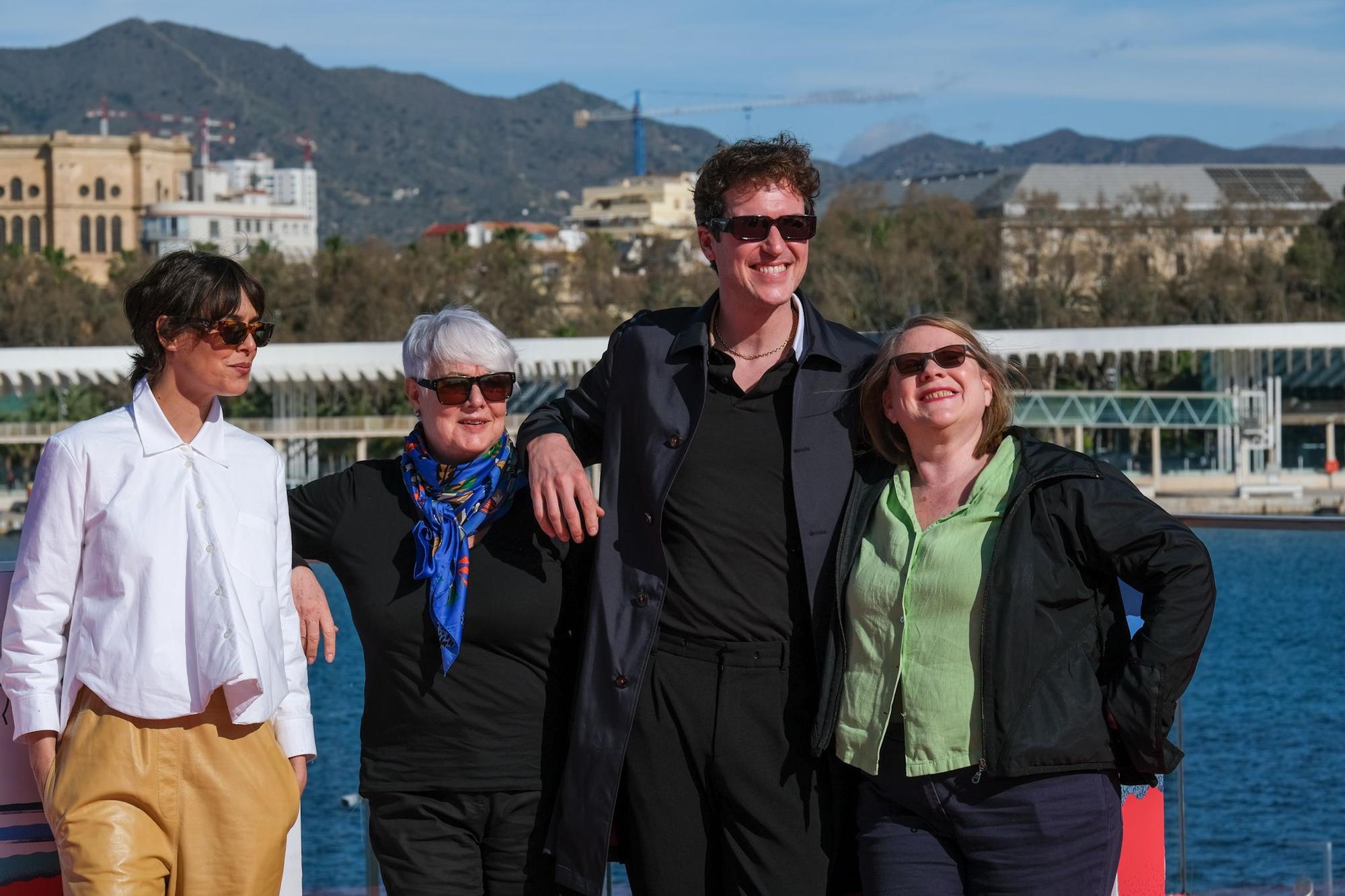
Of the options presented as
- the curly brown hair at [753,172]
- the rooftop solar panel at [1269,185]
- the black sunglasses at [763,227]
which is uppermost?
the rooftop solar panel at [1269,185]

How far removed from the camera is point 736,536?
118 inches

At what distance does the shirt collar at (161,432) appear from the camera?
9.27 ft

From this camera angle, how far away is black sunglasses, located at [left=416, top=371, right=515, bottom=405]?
3.19 m

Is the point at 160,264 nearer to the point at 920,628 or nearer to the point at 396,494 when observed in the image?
the point at 396,494

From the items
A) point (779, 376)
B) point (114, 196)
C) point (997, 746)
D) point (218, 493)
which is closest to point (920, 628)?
point (997, 746)

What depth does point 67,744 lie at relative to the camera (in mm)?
2779

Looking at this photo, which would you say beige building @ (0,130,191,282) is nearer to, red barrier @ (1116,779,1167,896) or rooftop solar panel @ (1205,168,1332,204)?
rooftop solar panel @ (1205,168,1332,204)

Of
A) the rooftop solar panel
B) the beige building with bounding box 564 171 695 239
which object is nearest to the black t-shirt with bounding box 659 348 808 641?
the rooftop solar panel

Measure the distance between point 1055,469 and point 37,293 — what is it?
48.9 m

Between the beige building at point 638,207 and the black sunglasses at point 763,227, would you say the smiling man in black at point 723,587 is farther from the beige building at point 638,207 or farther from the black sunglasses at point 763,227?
the beige building at point 638,207

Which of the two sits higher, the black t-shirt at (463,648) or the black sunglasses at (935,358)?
the black sunglasses at (935,358)

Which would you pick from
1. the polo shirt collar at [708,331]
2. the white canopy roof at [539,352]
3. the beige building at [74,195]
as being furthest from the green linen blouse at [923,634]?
the beige building at [74,195]

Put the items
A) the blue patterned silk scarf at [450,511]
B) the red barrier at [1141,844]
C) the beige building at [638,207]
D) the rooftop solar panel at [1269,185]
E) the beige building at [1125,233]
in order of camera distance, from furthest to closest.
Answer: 1. the beige building at [638,207]
2. the rooftop solar panel at [1269,185]
3. the beige building at [1125,233]
4. the red barrier at [1141,844]
5. the blue patterned silk scarf at [450,511]

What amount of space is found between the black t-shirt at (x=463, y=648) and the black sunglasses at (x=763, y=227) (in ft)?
2.05
